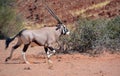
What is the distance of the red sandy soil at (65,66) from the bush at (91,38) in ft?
2.70

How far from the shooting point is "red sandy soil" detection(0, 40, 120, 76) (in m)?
12.7

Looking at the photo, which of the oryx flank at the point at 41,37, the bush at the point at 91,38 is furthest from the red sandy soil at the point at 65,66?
the bush at the point at 91,38

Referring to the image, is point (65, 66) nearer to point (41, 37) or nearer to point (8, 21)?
point (41, 37)

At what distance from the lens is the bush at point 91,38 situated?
17406 millimetres

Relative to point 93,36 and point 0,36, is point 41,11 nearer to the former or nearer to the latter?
point 0,36

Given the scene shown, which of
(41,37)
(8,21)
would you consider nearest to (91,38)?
(41,37)

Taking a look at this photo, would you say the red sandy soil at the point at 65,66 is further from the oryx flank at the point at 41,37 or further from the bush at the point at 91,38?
the bush at the point at 91,38

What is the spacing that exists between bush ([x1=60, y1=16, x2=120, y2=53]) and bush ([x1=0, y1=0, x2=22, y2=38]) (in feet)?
40.8

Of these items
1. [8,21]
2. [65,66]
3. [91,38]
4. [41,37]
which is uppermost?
[8,21]

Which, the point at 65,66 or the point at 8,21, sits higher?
the point at 8,21

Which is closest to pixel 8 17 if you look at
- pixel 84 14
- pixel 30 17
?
pixel 84 14

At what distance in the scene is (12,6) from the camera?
106 ft

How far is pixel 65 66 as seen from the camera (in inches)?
550

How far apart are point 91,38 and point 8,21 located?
45.5 feet
